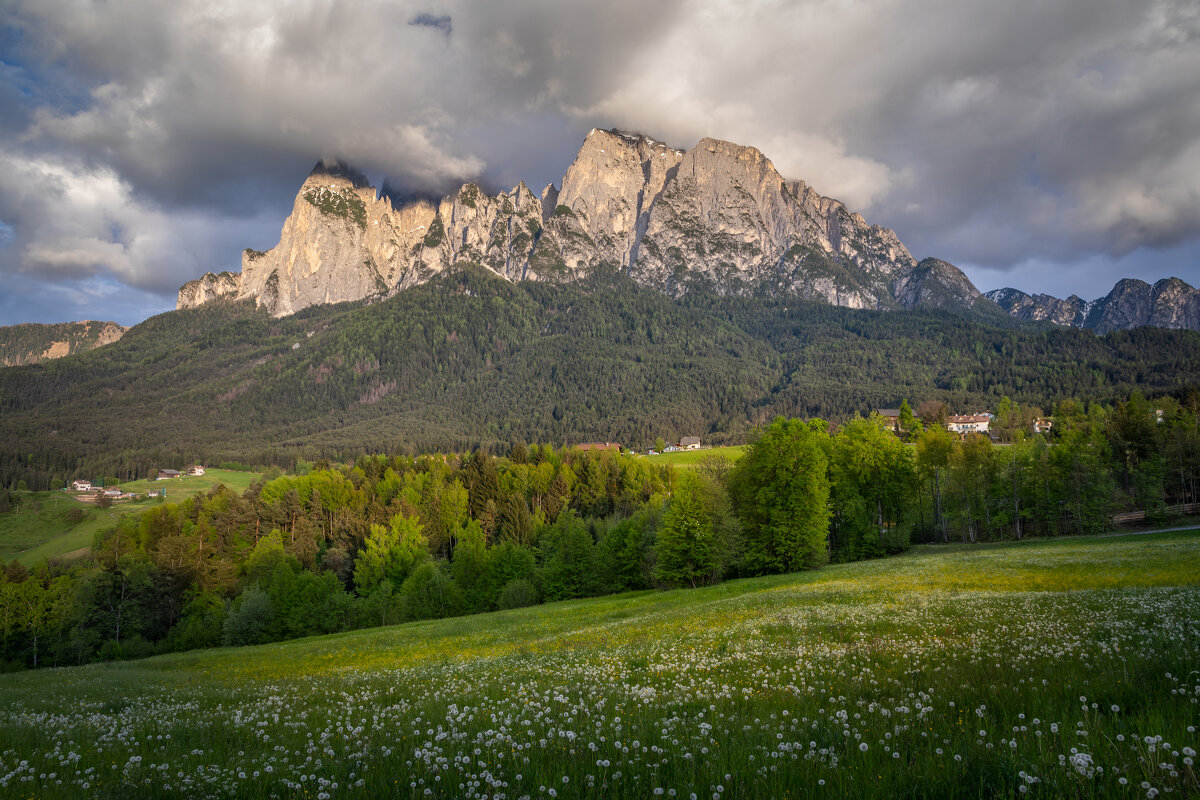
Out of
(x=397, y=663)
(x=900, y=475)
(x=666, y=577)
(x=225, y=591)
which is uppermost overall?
(x=900, y=475)

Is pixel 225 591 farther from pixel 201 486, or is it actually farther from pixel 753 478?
pixel 201 486

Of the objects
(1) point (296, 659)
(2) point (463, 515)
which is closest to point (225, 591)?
(2) point (463, 515)

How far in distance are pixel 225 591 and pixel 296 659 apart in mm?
59963

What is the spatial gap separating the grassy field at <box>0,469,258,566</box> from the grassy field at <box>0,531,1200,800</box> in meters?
137

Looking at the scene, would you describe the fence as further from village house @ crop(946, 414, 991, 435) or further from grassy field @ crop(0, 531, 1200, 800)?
village house @ crop(946, 414, 991, 435)

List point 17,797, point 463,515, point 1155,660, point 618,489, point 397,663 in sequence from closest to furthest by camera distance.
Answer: point 17,797 → point 1155,660 → point 397,663 → point 463,515 → point 618,489

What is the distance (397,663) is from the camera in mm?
21547

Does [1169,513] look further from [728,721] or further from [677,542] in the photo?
[728,721]

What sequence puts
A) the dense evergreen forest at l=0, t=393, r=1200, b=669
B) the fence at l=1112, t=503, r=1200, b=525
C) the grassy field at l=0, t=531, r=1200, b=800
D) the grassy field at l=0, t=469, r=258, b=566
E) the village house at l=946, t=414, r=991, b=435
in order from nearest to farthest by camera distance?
the grassy field at l=0, t=531, r=1200, b=800 < the dense evergreen forest at l=0, t=393, r=1200, b=669 < the fence at l=1112, t=503, r=1200, b=525 < the grassy field at l=0, t=469, r=258, b=566 < the village house at l=946, t=414, r=991, b=435

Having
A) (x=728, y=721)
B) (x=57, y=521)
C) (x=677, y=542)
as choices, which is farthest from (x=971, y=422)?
(x=57, y=521)

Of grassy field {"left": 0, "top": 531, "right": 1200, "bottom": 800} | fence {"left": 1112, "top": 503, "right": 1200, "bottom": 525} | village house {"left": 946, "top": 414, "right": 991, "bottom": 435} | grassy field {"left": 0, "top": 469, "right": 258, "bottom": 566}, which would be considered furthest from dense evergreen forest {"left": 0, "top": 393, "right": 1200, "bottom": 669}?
village house {"left": 946, "top": 414, "right": 991, "bottom": 435}

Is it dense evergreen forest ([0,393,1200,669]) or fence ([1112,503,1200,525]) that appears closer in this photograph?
dense evergreen forest ([0,393,1200,669])

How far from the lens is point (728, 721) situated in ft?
21.9

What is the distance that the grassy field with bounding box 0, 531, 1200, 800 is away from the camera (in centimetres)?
449
